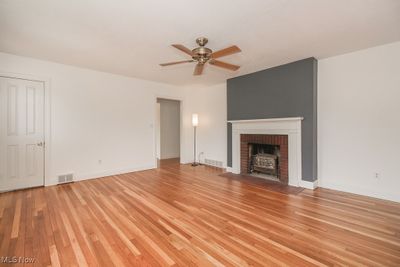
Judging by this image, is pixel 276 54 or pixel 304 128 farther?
pixel 304 128

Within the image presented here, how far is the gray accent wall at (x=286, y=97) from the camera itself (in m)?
3.64

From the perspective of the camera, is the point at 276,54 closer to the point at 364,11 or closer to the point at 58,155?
the point at 364,11

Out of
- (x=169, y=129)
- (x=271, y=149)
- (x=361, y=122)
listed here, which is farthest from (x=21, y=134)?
(x=361, y=122)

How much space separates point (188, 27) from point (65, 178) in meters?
3.99

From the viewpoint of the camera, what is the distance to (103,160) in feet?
15.1

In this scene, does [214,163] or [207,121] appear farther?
[207,121]

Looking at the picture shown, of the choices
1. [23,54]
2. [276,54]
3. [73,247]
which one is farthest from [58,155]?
[276,54]

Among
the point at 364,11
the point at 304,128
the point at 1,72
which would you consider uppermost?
the point at 364,11

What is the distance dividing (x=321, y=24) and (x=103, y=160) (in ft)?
16.5

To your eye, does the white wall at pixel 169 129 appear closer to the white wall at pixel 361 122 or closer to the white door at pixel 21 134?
the white door at pixel 21 134

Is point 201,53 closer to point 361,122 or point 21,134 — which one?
point 361,122

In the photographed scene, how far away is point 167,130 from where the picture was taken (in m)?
7.23

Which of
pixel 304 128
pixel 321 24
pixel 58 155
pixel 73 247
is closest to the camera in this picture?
pixel 73 247

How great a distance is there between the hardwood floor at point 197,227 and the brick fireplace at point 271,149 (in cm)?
71
